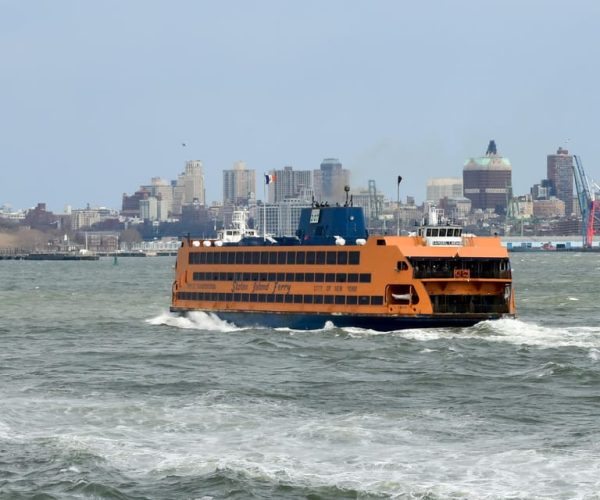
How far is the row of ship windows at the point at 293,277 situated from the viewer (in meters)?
64.4

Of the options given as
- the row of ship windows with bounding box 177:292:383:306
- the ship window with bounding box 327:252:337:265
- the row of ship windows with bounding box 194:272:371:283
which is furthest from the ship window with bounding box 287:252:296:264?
the ship window with bounding box 327:252:337:265

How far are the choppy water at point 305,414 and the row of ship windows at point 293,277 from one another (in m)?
2.31

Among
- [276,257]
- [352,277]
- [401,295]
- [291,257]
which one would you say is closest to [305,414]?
[401,295]

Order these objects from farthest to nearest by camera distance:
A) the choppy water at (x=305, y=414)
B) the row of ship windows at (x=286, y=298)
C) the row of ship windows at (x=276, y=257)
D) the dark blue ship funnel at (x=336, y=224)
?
the dark blue ship funnel at (x=336, y=224), the row of ship windows at (x=276, y=257), the row of ship windows at (x=286, y=298), the choppy water at (x=305, y=414)

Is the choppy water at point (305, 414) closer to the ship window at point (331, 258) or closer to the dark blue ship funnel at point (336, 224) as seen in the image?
the ship window at point (331, 258)

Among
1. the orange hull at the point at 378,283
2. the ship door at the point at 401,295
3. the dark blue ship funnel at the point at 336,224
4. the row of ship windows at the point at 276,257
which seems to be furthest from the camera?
the dark blue ship funnel at the point at 336,224

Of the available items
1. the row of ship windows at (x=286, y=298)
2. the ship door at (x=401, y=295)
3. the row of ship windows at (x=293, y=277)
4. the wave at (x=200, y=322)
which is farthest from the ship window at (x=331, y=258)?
the wave at (x=200, y=322)

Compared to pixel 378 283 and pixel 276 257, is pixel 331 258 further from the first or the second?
A: pixel 276 257

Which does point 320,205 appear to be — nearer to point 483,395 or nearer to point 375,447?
point 483,395

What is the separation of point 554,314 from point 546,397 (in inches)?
1550

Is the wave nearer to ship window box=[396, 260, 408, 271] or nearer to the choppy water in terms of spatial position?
the choppy water

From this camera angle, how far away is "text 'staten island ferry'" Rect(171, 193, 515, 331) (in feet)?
204

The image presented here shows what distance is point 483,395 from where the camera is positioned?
4550cm

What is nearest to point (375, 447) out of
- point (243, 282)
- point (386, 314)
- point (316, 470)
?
point (316, 470)
